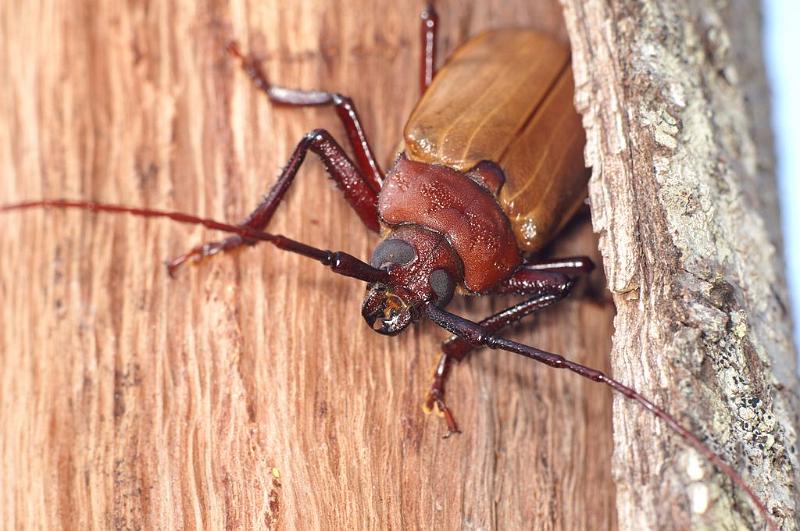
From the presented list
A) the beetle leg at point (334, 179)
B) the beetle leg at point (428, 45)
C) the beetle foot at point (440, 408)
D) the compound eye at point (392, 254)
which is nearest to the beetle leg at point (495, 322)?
the beetle foot at point (440, 408)

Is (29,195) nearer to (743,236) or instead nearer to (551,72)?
(551,72)

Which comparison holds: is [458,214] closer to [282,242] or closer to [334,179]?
[334,179]

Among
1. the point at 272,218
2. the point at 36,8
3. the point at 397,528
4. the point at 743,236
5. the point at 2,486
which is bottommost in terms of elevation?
the point at 397,528

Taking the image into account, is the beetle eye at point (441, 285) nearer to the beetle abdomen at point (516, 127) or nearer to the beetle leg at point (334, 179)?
the beetle leg at point (334, 179)

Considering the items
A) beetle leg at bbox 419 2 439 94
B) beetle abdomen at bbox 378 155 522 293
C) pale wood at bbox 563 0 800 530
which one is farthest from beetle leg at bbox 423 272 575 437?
beetle leg at bbox 419 2 439 94

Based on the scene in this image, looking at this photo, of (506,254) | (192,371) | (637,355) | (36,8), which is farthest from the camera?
(36,8)

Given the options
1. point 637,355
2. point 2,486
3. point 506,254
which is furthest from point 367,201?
point 2,486

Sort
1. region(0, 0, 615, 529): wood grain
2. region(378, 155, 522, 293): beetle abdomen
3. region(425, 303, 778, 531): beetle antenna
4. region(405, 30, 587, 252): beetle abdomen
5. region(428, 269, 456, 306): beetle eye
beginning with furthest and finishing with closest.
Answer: region(405, 30, 587, 252): beetle abdomen
region(378, 155, 522, 293): beetle abdomen
region(428, 269, 456, 306): beetle eye
region(0, 0, 615, 529): wood grain
region(425, 303, 778, 531): beetle antenna

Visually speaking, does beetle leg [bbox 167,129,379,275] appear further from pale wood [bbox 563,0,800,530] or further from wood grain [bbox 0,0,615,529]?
pale wood [bbox 563,0,800,530]
